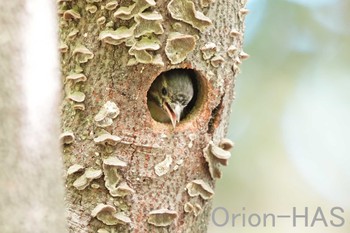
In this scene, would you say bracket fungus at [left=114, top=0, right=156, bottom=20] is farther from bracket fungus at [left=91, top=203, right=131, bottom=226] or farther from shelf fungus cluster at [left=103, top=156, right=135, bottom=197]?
bracket fungus at [left=91, top=203, right=131, bottom=226]

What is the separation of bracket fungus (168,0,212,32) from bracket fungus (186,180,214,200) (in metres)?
0.45

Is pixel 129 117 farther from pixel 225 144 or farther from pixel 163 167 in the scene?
pixel 225 144

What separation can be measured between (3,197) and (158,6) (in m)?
1.20

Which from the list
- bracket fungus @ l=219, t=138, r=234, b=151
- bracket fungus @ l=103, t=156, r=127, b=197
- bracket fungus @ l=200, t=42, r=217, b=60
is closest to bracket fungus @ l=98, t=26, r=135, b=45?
bracket fungus @ l=200, t=42, r=217, b=60

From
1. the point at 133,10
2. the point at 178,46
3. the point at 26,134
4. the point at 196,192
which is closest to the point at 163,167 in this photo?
the point at 196,192

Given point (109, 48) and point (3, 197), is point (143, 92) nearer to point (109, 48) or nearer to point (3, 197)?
point (109, 48)

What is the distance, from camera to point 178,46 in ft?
6.45

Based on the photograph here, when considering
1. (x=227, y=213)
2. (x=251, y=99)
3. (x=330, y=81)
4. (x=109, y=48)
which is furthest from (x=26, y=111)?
(x=330, y=81)

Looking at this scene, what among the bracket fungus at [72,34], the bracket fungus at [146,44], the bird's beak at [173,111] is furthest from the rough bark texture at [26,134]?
the bird's beak at [173,111]

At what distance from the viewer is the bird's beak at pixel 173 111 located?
215 centimetres

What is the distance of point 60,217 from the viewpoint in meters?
0.90

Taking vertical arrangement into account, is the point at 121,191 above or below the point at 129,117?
below

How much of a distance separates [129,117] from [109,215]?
277mm

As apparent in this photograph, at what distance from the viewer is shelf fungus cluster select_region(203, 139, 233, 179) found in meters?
2.07
